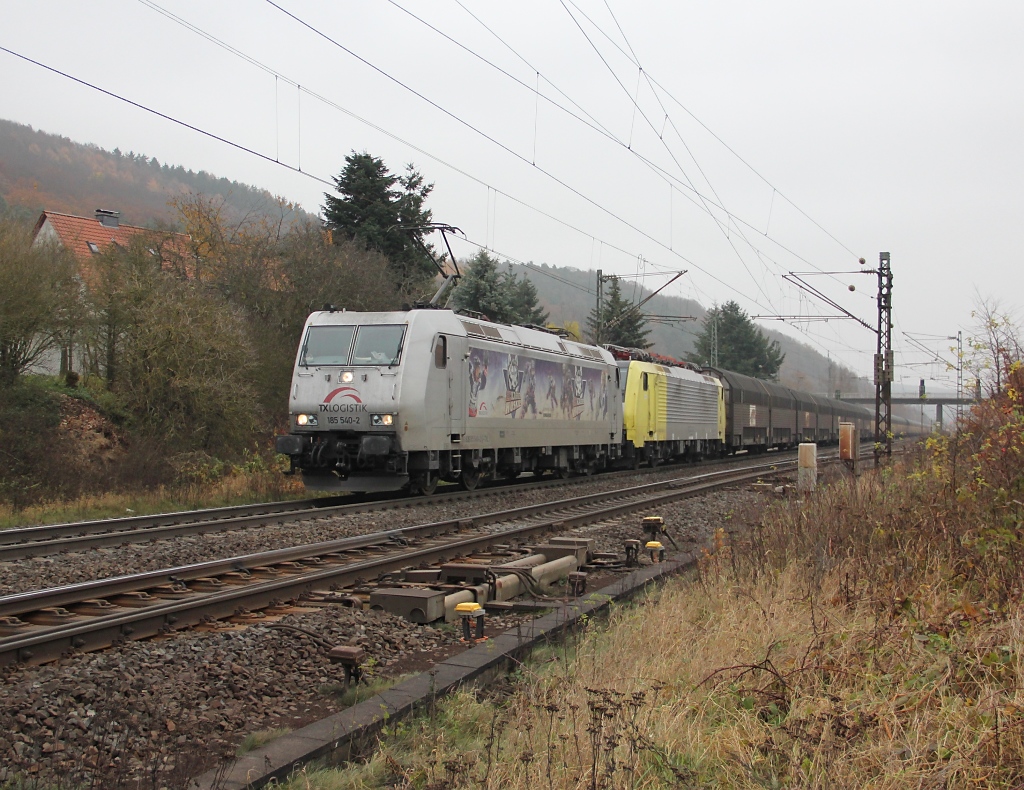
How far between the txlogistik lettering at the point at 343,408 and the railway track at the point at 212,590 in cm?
373

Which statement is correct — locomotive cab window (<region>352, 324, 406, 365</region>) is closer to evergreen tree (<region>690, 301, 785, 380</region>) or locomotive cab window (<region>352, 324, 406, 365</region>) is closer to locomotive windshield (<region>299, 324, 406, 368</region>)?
locomotive windshield (<region>299, 324, 406, 368</region>)

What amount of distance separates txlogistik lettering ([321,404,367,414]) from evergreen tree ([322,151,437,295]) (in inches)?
856

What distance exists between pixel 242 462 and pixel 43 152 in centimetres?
9032

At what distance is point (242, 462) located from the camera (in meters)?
20.3

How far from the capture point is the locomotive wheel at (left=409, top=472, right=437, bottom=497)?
54.0 ft

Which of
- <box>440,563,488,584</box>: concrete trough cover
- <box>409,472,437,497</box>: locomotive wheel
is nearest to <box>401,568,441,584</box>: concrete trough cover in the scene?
<box>440,563,488,584</box>: concrete trough cover

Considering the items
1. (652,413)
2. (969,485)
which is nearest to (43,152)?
(652,413)

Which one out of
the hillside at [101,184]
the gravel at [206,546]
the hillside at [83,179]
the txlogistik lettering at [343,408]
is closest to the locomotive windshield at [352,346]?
the txlogistik lettering at [343,408]

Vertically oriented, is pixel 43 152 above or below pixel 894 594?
above

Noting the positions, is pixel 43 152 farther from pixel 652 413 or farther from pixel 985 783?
pixel 985 783

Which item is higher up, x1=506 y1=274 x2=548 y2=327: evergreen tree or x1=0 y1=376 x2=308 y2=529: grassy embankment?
x1=506 y1=274 x2=548 y2=327: evergreen tree

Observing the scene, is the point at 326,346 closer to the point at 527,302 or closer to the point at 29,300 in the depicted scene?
the point at 29,300

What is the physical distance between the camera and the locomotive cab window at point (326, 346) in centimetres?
1605

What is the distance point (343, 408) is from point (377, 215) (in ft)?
78.4
